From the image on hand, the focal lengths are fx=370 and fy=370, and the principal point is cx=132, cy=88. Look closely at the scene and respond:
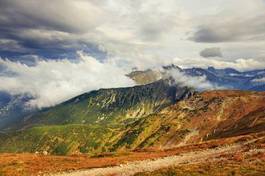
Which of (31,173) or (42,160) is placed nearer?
(31,173)

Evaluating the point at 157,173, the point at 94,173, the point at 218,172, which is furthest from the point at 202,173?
the point at 94,173

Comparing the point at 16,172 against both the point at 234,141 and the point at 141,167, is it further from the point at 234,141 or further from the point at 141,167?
the point at 234,141

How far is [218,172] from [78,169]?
1159 inches

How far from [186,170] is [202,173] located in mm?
3155

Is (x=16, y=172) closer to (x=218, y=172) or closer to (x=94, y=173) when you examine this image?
(x=94, y=173)

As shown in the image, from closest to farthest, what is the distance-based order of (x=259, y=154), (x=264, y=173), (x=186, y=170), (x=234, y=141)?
(x=264, y=173)
(x=186, y=170)
(x=259, y=154)
(x=234, y=141)

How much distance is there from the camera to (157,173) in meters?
50.5

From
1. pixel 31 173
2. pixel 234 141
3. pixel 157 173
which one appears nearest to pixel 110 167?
Answer: pixel 31 173

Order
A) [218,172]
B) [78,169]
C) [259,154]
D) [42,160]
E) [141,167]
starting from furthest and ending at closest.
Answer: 1. [42,160]
2. [78,169]
3. [141,167]
4. [259,154]
5. [218,172]

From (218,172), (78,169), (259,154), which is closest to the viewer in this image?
(218,172)

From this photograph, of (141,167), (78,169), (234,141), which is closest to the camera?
(141,167)

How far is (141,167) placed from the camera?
207 ft

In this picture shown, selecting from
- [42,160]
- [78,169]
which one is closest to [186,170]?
[78,169]

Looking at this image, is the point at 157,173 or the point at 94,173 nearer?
the point at 157,173
